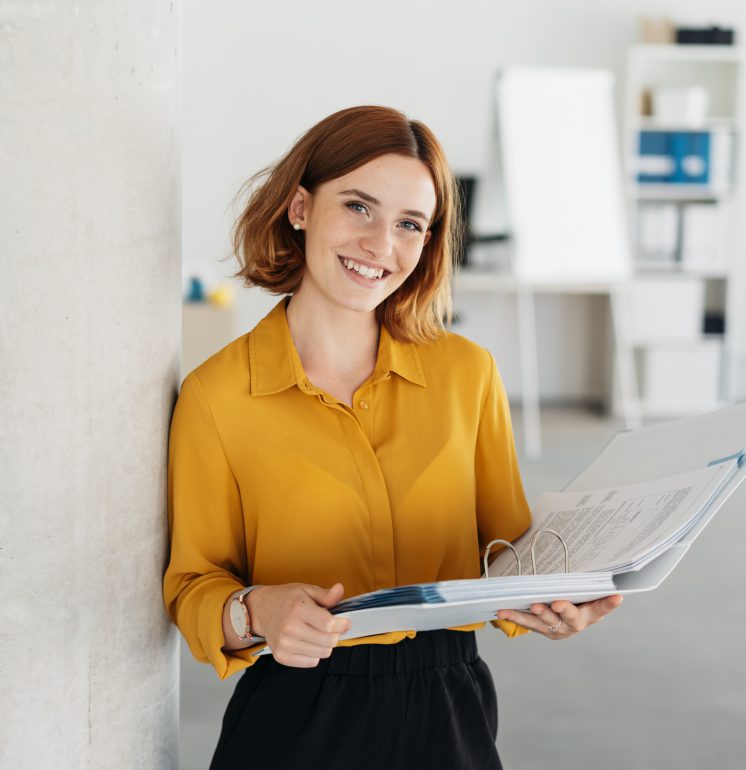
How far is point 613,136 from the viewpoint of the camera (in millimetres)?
5949

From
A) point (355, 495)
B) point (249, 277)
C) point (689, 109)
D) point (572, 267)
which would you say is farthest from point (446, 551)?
point (689, 109)

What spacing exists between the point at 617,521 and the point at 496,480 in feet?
0.83

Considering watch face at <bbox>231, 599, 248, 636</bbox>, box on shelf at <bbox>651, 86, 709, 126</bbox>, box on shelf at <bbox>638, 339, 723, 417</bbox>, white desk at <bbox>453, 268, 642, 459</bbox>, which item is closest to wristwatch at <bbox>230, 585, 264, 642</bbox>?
watch face at <bbox>231, 599, 248, 636</bbox>

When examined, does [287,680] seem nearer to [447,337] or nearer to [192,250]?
[447,337]

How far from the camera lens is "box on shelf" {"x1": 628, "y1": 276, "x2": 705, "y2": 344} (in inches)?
248

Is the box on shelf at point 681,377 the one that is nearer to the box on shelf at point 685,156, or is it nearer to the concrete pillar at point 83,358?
the box on shelf at point 685,156

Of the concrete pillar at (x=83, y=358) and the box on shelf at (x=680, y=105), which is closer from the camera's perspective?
the concrete pillar at (x=83, y=358)

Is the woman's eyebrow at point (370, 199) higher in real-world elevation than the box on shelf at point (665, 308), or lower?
higher

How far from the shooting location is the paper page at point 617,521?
100 cm

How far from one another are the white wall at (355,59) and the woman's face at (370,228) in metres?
5.20

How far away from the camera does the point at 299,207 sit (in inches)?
52.6

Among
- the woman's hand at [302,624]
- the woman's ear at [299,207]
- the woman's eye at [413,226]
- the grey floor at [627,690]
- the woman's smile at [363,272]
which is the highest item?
the woman's ear at [299,207]

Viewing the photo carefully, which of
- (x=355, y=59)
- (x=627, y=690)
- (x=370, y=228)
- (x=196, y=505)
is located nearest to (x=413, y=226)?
(x=370, y=228)

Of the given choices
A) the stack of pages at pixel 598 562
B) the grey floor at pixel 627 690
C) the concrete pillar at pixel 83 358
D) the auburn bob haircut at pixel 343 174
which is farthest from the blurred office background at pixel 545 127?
the concrete pillar at pixel 83 358
